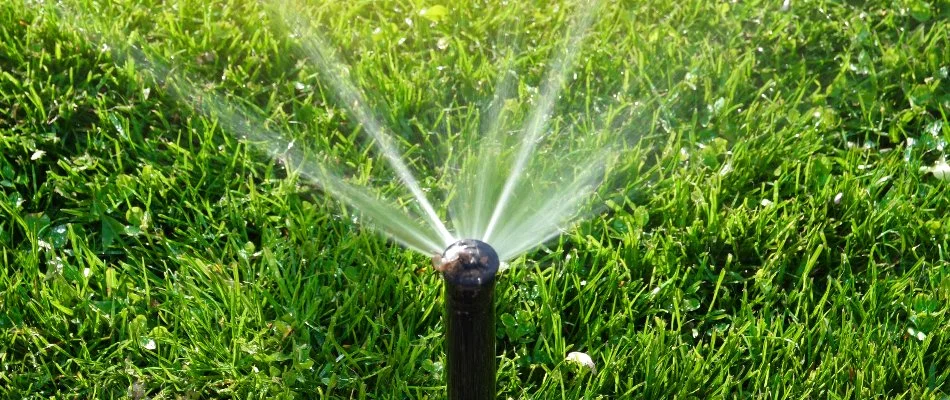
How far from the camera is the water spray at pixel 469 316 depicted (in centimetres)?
180

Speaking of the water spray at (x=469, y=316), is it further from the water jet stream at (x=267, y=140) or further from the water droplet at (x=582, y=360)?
the water jet stream at (x=267, y=140)

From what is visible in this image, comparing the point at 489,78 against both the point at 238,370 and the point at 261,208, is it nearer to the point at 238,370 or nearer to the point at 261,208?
the point at 261,208

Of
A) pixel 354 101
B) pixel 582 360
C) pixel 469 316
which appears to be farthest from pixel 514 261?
pixel 469 316

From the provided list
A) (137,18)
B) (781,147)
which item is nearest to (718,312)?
(781,147)

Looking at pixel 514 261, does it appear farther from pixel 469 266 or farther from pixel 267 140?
pixel 469 266

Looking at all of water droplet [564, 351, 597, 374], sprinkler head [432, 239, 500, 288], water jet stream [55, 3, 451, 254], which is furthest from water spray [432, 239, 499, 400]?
water jet stream [55, 3, 451, 254]

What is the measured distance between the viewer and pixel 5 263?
2832mm

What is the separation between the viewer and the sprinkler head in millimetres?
1791

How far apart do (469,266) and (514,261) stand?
1077 mm

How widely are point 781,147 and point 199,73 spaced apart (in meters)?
1.69

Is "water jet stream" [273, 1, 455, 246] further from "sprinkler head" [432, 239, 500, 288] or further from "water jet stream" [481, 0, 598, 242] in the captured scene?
"sprinkler head" [432, 239, 500, 288]

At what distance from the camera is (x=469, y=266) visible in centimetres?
179

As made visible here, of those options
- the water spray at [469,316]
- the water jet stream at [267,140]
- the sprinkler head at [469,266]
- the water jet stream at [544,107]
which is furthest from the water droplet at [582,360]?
the sprinkler head at [469,266]

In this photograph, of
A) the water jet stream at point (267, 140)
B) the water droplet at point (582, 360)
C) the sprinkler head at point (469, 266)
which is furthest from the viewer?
the water jet stream at point (267, 140)
